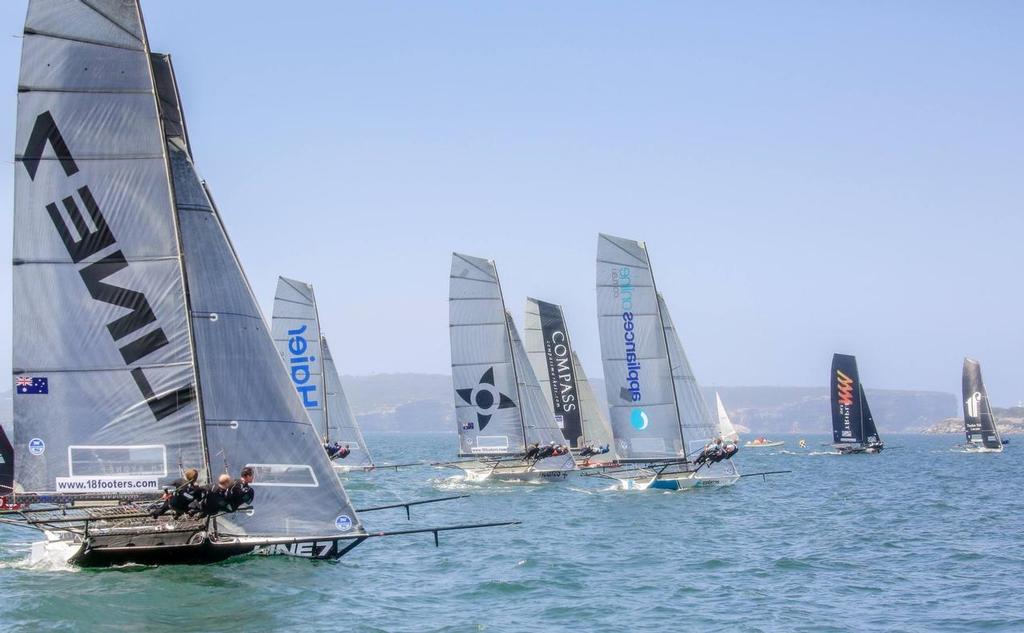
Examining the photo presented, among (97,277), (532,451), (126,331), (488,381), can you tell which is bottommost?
(532,451)

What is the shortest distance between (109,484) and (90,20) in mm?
7463

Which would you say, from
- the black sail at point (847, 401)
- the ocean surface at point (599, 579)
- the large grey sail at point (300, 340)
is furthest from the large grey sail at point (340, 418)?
the black sail at point (847, 401)

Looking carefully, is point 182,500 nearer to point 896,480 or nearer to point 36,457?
point 36,457

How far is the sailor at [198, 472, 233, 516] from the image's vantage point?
18219mm

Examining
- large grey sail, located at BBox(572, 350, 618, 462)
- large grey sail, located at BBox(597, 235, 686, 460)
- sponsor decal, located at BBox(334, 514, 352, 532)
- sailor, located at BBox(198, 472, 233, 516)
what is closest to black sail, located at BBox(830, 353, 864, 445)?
large grey sail, located at BBox(572, 350, 618, 462)

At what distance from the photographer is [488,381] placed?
145 feet

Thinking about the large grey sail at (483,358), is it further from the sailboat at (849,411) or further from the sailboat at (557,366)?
the sailboat at (849,411)

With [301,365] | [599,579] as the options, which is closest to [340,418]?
[301,365]

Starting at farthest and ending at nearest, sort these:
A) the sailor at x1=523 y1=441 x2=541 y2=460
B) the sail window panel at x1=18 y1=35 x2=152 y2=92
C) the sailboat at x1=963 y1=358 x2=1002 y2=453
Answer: the sailboat at x1=963 y1=358 x2=1002 y2=453 → the sailor at x1=523 y1=441 x2=541 y2=460 → the sail window panel at x1=18 y1=35 x2=152 y2=92

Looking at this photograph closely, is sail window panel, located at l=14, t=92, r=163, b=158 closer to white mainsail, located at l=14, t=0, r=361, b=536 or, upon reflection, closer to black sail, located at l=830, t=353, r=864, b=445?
white mainsail, located at l=14, t=0, r=361, b=536

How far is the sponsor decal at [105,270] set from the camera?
63.5 feet

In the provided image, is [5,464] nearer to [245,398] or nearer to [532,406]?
[245,398]

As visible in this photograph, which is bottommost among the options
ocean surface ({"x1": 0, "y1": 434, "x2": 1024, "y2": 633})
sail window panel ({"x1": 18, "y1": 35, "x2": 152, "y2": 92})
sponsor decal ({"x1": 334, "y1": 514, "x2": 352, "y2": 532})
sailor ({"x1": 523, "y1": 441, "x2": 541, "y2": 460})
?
ocean surface ({"x1": 0, "y1": 434, "x2": 1024, "y2": 633})

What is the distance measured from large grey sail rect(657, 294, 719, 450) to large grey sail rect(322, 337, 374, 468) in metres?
16.8
